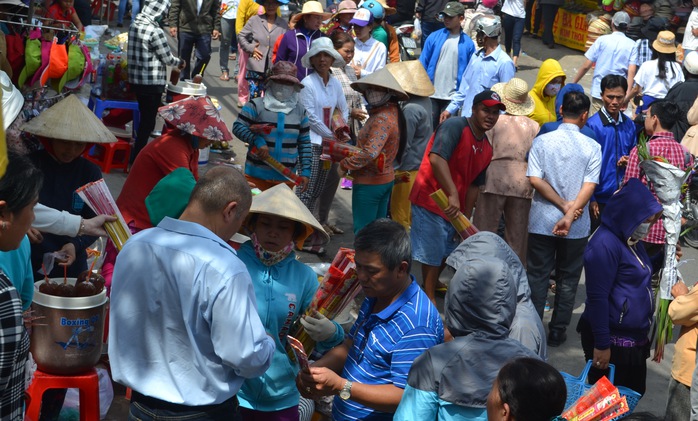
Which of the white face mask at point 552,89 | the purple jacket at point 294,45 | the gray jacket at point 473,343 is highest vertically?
the gray jacket at point 473,343

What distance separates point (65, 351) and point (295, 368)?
4.20ft

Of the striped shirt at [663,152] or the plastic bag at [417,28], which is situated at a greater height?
the striped shirt at [663,152]

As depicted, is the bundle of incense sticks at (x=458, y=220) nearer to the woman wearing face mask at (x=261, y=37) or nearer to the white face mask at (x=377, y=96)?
the white face mask at (x=377, y=96)

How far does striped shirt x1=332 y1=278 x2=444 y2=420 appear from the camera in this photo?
350 centimetres

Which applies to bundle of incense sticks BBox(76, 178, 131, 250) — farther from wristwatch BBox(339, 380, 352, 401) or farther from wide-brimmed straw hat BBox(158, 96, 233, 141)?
wristwatch BBox(339, 380, 352, 401)

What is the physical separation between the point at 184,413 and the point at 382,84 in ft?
14.4

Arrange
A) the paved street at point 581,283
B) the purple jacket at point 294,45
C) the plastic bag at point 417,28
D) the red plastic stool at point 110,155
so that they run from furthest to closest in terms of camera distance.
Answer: the plastic bag at point 417,28 → the purple jacket at point 294,45 → the red plastic stool at point 110,155 → the paved street at point 581,283

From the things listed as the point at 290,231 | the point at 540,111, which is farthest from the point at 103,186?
the point at 540,111

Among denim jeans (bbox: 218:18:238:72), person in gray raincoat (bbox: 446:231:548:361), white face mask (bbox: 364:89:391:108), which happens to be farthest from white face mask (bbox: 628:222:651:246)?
denim jeans (bbox: 218:18:238:72)

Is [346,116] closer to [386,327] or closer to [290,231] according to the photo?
[290,231]

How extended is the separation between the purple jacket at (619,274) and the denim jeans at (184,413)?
256cm

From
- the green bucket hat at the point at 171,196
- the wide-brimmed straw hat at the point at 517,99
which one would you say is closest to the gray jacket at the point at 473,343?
the green bucket hat at the point at 171,196

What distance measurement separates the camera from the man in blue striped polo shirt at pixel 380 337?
11.5 ft

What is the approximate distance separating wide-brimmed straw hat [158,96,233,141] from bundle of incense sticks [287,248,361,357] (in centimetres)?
196
